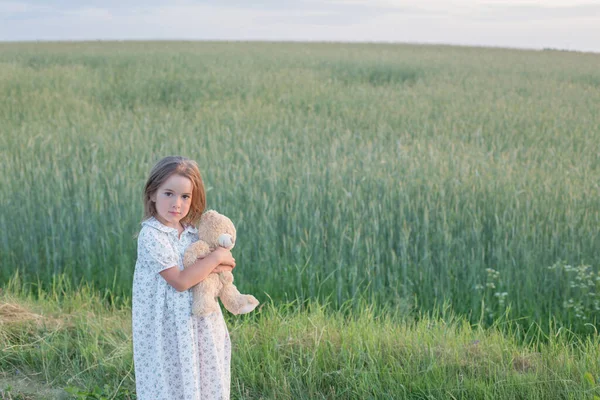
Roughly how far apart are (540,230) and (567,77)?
604 inches

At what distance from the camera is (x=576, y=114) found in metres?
12.1

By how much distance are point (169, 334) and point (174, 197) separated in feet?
1.78

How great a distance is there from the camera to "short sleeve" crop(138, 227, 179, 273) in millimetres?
2514

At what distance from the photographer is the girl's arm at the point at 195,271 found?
8.13 ft

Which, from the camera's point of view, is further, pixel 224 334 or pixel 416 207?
pixel 416 207

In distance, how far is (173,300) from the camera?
2.56 m

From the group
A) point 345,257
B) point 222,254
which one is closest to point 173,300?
point 222,254

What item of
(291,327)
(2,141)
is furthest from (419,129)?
(291,327)

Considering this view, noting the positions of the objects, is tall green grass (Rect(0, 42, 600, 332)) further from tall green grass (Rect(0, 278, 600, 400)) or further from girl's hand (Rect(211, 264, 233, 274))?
girl's hand (Rect(211, 264, 233, 274))

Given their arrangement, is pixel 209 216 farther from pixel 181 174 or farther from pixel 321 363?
pixel 321 363

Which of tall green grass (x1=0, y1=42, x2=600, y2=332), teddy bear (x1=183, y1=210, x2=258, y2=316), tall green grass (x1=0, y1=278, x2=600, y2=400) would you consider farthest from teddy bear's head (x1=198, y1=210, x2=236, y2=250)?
tall green grass (x1=0, y1=42, x2=600, y2=332)

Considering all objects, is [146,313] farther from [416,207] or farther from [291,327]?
[416,207]

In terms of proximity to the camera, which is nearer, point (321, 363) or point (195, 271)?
point (195, 271)

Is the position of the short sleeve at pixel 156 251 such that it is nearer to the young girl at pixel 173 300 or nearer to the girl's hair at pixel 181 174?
the young girl at pixel 173 300
